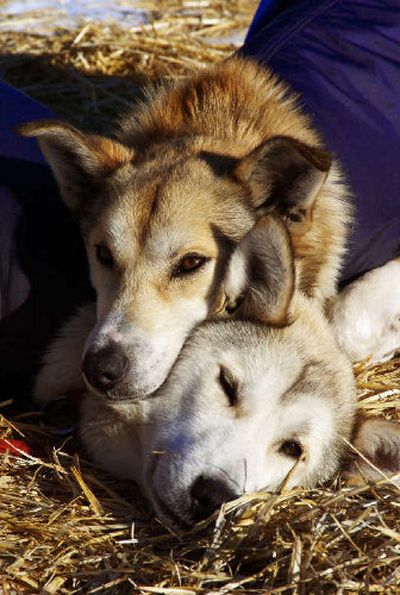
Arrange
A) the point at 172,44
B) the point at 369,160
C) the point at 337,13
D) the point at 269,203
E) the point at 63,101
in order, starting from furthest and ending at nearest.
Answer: the point at 172,44
the point at 63,101
the point at 337,13
the point at 369,160
the point at 269,203

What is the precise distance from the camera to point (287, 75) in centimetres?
441

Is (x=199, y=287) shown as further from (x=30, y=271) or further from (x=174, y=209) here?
(x=30, y=271)

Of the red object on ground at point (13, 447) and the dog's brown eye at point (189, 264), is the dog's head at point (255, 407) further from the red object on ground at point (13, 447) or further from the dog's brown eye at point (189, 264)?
the red object on ground at point (13, 447)

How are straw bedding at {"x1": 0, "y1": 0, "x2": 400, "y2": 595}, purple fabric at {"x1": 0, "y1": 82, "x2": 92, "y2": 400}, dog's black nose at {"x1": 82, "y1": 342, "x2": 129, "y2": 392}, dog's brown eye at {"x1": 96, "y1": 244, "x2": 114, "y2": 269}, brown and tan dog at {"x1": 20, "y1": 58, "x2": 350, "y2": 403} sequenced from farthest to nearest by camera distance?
purple fabric at {"x1": 0, "y1": 82, "x2": 92, "y2": 400}
dog's brown eye at {"x1": 96, "y1": 244, "x2": 114, "y2": 269}
brown and tan dog at {"x1": 20, "y1": 58, "x2": 350, "y2": 403}
dog's black nose at {"x1": 82, "y1": 342, "x2": 129, "y2": 392}
straw bedding at {"x1": 0, "y1": 0, "x2": 400, "y2": 595}

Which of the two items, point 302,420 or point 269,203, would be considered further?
point 269,203

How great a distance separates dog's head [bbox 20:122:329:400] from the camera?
318cm

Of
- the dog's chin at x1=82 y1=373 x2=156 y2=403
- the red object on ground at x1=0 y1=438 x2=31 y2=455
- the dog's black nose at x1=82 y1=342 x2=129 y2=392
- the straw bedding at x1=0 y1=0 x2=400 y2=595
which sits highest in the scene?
the dog's black nose at x1=82 y1=342 x2=129 y2=392

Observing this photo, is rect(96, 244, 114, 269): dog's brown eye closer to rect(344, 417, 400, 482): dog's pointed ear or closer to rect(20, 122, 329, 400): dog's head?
rect(20, 122, 329, 400): dog's head

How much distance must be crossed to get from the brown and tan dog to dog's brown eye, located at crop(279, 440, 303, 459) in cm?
49

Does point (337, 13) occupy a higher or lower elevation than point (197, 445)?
higher

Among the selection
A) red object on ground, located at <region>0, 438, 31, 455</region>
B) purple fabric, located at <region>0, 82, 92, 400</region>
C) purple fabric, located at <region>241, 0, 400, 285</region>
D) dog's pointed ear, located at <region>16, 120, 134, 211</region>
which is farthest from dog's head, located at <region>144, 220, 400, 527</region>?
purple fabric, located at <region>241, 0, 400, 285</region>

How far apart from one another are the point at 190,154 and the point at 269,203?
14.7 inches

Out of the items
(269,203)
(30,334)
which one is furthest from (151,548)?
(269,203)

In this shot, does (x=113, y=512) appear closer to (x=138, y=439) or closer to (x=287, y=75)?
(x=138, y=439)
